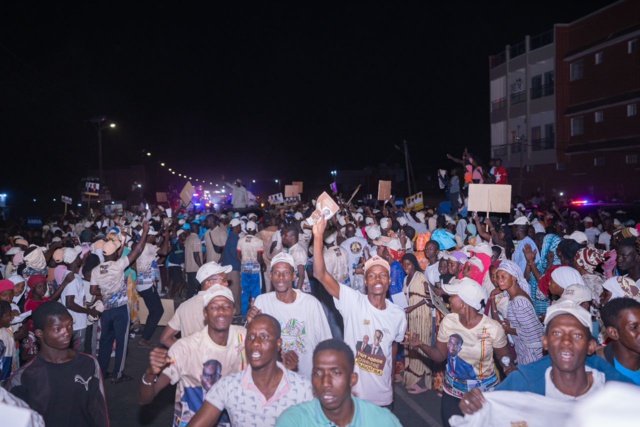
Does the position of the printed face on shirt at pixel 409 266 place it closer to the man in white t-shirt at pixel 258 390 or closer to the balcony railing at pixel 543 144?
the man in white t-shirt at pixel 258 390

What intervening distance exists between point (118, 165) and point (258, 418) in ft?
236

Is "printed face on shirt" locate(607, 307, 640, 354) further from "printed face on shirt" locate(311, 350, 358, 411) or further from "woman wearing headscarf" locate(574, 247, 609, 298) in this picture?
"woman wearing headscarf" locate(574, 247, 609, 298)

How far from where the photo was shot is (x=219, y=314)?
13.6 feet

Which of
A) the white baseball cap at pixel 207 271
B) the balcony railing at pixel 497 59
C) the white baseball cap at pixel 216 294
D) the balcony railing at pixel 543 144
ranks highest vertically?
the balcony railing at pixel 497 59

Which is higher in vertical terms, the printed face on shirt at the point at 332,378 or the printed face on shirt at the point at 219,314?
the printed face on shirt at the point at 219,314

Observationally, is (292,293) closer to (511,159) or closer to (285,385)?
(285,385)

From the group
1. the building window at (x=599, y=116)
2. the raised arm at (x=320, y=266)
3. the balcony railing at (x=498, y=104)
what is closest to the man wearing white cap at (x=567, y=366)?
the raised arm at (x=320, y=266)

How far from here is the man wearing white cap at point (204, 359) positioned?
4047mm

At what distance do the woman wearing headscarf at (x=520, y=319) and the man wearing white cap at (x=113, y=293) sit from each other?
4.65m

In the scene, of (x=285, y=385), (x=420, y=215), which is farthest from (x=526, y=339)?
(x=420, y=215)

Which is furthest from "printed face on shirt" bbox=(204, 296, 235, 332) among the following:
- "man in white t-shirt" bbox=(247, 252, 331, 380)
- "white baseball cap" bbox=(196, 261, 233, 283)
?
"white baseball cap" bbox=(196, 261, 233, 283)

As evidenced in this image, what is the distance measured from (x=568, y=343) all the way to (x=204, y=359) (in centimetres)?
255

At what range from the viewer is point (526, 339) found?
205 inches

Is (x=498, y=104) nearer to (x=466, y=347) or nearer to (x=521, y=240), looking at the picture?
(x=521, y=240)
